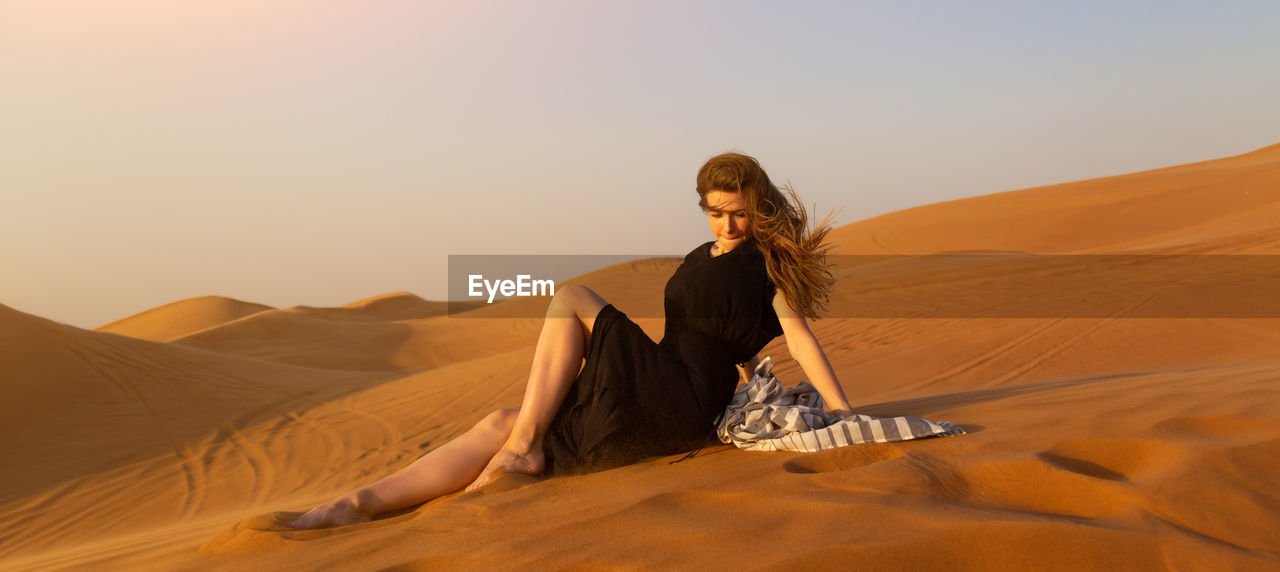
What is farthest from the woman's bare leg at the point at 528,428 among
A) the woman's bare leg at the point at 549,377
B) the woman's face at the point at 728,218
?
the woman's face at the point at 728,218

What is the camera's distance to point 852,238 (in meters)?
31.0

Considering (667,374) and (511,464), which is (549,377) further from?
(667,374)

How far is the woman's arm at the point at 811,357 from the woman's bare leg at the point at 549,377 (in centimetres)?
80

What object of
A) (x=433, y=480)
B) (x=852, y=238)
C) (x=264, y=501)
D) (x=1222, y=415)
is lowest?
(x=264, y=501)

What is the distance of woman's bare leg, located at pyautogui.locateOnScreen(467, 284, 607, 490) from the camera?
325cm

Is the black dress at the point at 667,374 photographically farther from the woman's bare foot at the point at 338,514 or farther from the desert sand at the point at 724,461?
the woman's bare foot at the point at 338,514

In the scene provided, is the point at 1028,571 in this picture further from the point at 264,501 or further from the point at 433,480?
the point at 264,501

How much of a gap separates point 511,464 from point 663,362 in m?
0.73

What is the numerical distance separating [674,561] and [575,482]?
43.5 inches

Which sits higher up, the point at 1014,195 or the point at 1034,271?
the point at 1014,195

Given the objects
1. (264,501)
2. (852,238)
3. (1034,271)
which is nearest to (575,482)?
(264,501)

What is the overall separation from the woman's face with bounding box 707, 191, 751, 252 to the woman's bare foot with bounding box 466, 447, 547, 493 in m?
1.23

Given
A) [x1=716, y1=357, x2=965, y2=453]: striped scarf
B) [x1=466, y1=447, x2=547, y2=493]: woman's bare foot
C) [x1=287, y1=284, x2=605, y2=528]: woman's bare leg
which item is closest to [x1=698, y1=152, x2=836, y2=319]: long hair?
[x1=716, y1=357, x2=965, y2=453]: striped scarf

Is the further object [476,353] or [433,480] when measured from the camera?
[476,353]
